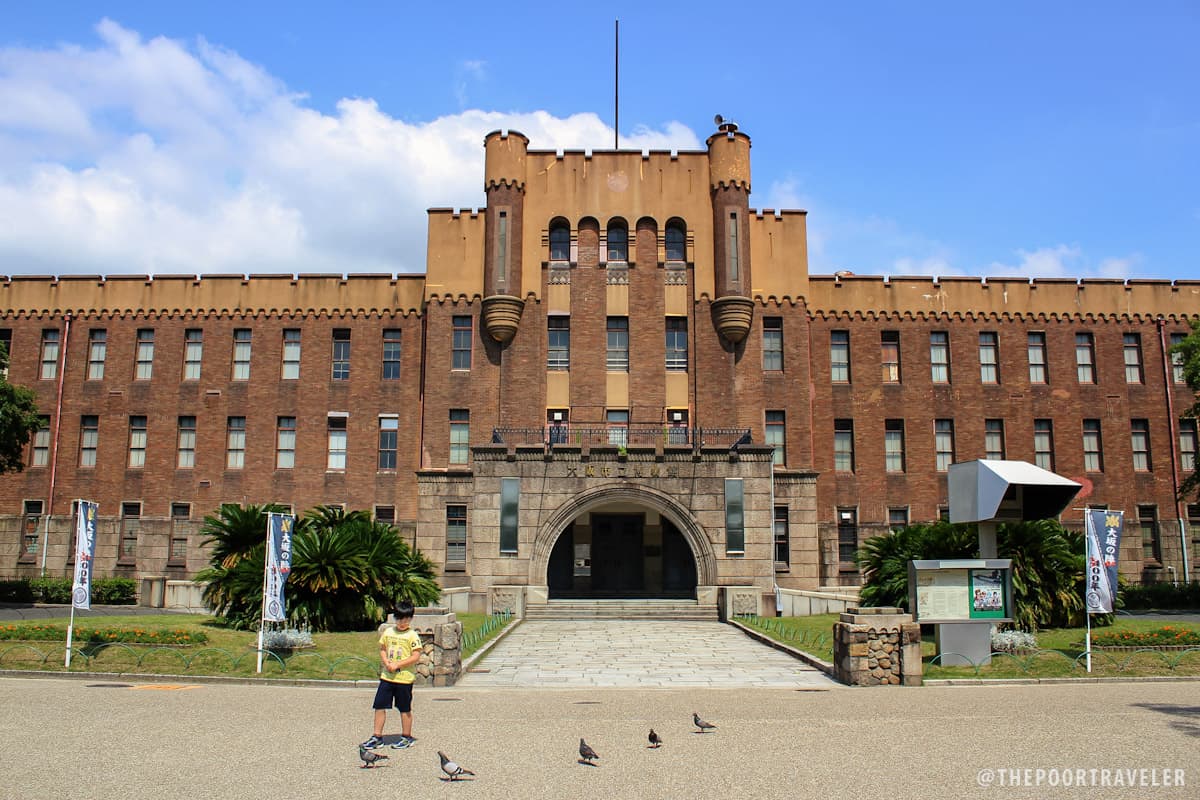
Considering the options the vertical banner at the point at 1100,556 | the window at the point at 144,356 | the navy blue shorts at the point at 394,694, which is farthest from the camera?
the window at the point at 144,356

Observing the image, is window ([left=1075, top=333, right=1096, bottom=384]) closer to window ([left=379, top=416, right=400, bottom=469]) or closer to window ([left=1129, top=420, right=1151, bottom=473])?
window ([left=1129, top=420, right=1151, bottom=473])

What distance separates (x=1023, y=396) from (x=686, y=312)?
46.8 ft

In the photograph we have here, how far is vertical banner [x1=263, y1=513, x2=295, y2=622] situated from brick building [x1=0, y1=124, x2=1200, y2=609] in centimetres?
1538

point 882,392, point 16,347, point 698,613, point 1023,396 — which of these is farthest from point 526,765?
point 16,347

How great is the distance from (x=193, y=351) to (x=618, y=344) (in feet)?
57.7

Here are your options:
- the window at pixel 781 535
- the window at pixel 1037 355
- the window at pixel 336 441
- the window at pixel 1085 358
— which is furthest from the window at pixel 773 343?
the window at pixel 336 441

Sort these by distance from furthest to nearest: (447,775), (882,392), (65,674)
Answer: (882,392) → (65,674) → (447,775)

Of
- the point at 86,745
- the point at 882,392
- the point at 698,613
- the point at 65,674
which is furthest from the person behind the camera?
the point at 882,392

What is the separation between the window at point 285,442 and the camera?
38.2 metres

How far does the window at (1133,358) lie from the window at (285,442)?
3360 cm

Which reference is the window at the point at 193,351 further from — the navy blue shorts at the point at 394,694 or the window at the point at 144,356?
the navy blue shorts at the point at 394,694

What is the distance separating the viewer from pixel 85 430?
39.0 meters

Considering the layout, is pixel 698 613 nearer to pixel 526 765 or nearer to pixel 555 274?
pixel 555 274

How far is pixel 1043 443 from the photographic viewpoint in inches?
1516
